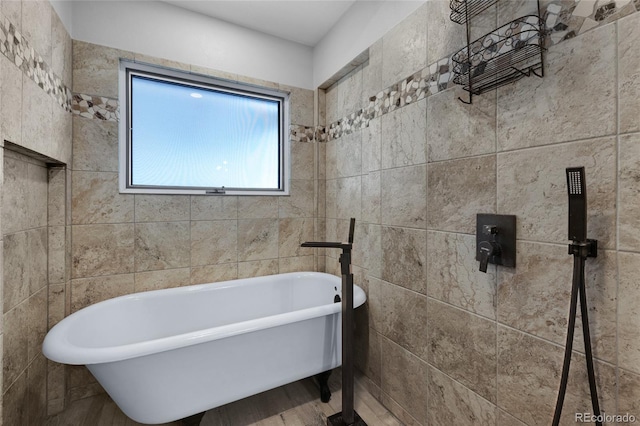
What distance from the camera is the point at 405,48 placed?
1570mm

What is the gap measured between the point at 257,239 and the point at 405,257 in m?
1.24

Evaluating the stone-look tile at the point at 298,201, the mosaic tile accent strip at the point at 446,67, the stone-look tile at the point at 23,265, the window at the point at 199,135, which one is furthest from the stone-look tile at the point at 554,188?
the stone-look tile at the point at 23,265

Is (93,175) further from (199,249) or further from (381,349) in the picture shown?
(381,349)

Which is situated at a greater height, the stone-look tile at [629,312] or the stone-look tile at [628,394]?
the stone-look tile at [629,312]

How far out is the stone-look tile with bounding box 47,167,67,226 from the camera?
1.66 meters

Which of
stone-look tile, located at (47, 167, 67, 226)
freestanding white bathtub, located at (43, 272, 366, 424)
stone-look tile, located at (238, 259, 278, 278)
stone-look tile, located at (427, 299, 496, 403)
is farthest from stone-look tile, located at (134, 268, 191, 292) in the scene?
stone-look tile, located at (427, 299, 496, 403)

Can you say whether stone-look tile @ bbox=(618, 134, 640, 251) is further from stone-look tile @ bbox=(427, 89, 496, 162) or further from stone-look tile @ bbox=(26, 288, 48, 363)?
stone-look tile @ bbox=(26, 288, 48, 363)

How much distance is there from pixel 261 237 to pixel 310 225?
45cm

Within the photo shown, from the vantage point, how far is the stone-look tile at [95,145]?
5.86ft

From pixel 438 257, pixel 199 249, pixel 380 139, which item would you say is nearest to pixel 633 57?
pixel 438 257

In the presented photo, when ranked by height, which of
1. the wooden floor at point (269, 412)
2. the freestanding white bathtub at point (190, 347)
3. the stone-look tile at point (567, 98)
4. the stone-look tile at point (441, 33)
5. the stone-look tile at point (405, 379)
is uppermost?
the stone-look tile at point (441, 33)

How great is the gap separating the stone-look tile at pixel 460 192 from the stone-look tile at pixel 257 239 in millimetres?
1344

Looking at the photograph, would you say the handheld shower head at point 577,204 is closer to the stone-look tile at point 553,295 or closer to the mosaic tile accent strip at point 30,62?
the stone-look tile at point 553,295

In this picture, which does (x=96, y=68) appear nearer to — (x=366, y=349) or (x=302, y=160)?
(x=302, y=160)
